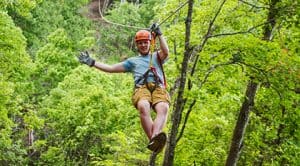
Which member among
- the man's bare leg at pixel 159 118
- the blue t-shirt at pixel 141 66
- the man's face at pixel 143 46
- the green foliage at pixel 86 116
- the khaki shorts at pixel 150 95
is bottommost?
Answer: the green foliage at pixel 86 116

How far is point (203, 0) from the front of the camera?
12094 millimetres

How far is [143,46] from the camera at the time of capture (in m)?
6.35

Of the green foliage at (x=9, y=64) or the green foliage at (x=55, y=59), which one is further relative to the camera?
the green foliage at (x=55, y=59)

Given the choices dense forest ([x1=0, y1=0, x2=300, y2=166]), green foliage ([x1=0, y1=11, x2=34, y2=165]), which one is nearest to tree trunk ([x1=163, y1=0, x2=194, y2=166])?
dense forest ([x1=0, y1=0, x2=300, y2=166])

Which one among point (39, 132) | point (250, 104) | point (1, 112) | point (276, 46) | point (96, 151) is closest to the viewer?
point (276, 46)

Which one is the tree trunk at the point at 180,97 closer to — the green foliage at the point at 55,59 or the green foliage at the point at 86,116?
the green foliage at the point at 86,116

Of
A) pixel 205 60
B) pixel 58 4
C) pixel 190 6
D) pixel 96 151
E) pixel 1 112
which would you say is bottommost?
pixel 96 151

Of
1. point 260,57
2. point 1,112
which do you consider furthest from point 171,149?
point 1,112

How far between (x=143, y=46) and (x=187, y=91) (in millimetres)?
3295

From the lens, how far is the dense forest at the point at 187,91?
8.97 meters

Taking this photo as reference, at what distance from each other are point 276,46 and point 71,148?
14.8 meters

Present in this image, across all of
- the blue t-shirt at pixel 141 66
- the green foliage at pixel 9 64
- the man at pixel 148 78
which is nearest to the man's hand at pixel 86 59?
the man at pixel 148 78

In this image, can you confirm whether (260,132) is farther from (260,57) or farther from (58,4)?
(58,4)

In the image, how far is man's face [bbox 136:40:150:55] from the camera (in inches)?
248
